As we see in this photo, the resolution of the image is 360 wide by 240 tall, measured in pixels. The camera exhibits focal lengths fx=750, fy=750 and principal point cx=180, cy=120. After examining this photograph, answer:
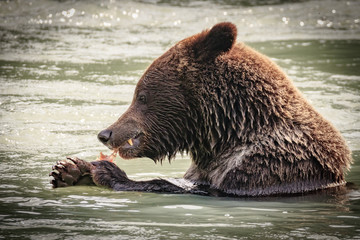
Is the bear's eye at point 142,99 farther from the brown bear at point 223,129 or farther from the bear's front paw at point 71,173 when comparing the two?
the bear's front paw at point 71,173

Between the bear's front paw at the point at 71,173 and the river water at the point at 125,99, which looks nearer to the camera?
the river water at the point at 125,99

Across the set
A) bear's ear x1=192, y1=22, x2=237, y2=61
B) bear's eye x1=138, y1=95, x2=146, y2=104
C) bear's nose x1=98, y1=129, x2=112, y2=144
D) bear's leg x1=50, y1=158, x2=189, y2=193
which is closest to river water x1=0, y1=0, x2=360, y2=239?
bear's leg x1=50, y1=158, x2=189, y2=193

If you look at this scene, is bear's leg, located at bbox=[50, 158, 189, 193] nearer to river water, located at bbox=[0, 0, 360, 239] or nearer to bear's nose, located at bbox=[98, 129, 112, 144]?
river water, located at bbox=[0, 0, 360, 239]

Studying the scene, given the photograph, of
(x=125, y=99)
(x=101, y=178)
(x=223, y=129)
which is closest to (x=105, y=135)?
Result: (x=101, y=178)

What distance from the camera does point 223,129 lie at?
7.22 meters

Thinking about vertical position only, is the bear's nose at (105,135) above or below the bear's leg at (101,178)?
above

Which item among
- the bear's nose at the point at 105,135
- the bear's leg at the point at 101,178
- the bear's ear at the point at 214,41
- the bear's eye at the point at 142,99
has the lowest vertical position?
the bear's leg at the point at 101,178

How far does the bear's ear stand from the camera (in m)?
7.13

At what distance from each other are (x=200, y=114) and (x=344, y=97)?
5.73 m

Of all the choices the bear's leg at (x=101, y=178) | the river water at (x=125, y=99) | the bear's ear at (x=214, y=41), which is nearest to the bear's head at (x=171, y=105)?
the bear's ear at (x=214, y=41)

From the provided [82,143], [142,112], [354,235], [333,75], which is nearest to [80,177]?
[142,112]

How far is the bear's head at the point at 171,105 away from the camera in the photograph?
23.8 feet

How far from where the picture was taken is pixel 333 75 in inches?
560

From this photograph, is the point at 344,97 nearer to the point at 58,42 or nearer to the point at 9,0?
the point at 58,42
